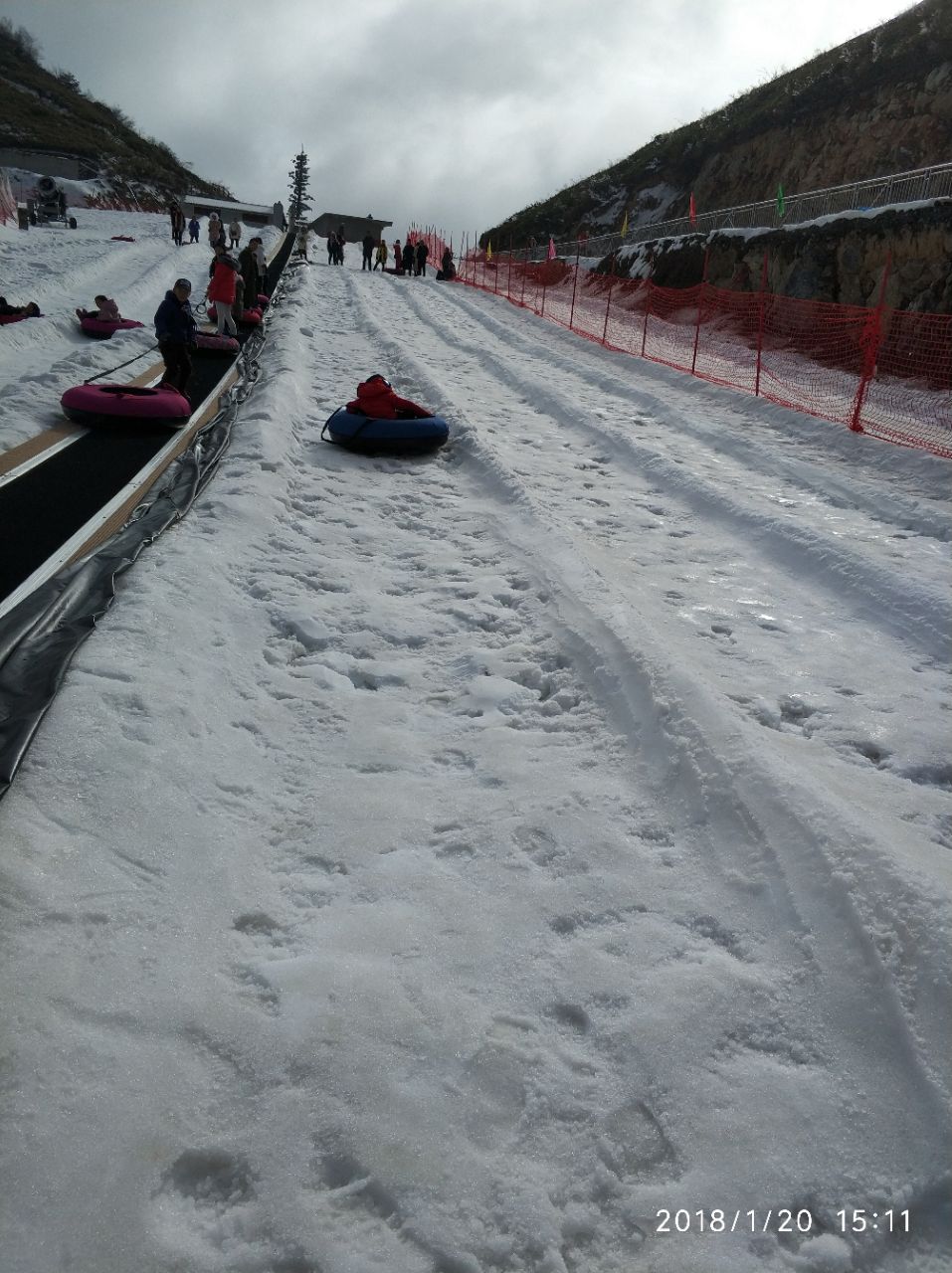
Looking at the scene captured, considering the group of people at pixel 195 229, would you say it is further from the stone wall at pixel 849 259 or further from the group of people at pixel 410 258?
the stone wall at pixel 849 259

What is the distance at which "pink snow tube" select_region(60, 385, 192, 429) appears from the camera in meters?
Answer: 8.12

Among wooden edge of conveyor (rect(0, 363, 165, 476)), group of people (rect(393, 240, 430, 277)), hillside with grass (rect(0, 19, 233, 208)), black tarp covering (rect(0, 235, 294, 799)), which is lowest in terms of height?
black tarp covering (rect(0, 235, 294, 799))

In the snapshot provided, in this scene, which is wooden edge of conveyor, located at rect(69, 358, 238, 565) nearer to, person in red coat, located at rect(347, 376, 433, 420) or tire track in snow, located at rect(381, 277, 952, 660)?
person in red coat, located at rect(347, 376, 433, 420)

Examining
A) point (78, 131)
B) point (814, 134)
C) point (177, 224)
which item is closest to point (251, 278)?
point (177, 224)

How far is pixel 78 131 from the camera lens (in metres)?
66.6

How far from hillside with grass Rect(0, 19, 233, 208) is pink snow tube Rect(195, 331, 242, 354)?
5384 cm

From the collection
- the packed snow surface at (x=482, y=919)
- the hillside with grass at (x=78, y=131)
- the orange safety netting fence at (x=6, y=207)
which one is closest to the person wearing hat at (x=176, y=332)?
the packed snow surface at (x=482, y=919)

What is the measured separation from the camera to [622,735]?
12.0 ft

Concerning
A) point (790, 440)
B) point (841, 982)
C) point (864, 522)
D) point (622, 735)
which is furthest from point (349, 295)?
point (841, 982)

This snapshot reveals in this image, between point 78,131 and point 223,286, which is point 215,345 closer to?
point 223,286

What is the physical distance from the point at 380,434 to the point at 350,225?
59.6 metres

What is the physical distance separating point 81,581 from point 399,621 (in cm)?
178

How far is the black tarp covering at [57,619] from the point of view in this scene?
320cm

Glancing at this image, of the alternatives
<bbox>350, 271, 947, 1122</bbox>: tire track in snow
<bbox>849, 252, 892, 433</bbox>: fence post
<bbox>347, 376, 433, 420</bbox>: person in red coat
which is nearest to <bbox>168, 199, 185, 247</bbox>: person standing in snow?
A: <bbox>347, 376, 433, 420</bbox>: person in red coat
